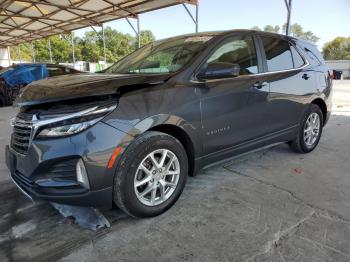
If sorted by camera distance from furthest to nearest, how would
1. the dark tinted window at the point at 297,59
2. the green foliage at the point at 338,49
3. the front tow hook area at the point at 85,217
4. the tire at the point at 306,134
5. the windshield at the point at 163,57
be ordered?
1. the green foliage at the point at 338,49
2. the tire at the point at 306,134
3. the dark tinted window at the point at 297,59
4. the windshield at the point at 163,57
5. the front tow hook area at the point at 85,217

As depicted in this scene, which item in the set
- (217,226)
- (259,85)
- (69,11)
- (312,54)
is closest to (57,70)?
(69,11)

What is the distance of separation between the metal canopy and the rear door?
702 centimetres

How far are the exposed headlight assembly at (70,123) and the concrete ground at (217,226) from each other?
32.9 inches

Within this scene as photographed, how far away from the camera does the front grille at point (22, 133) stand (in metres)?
2.40

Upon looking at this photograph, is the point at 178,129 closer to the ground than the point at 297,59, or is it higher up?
closer to the ground

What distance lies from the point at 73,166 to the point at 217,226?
124cm

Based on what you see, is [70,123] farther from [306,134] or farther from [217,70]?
[306,134]

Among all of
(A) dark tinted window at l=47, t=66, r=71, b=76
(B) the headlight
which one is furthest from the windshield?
(A) dark tinted window at l=47, t=66, r=71, b=76

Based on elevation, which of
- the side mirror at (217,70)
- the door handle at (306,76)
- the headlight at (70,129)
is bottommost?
the headlight at (70,129)

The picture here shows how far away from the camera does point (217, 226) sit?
8.38ft

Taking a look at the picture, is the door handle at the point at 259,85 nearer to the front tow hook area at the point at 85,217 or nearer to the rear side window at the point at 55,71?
the front tow hook area at the point at 85,217

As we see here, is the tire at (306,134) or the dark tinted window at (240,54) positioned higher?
the dark tinted window at (240,54)

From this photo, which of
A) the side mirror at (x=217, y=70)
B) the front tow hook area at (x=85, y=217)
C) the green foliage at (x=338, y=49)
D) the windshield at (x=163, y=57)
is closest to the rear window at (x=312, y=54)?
the windshield at (x=163, y=57)

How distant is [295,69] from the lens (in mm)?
→ 4023
